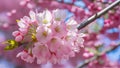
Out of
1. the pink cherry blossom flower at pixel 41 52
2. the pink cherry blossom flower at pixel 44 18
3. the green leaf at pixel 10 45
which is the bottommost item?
the pink cherry blossom flower at pixel 41 52

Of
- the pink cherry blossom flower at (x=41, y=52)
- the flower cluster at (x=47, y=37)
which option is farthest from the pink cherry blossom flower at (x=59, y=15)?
the pink cherry blossom flower at (x=41, y=52)

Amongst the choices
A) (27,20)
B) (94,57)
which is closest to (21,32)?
(27,20)

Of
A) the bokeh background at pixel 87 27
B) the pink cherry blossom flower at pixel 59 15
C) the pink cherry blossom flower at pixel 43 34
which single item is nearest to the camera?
the pink cherry blossom flower at pixel 43 34

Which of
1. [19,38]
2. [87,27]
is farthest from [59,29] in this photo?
[87,27]

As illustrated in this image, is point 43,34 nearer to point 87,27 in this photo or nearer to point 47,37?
point 47,37

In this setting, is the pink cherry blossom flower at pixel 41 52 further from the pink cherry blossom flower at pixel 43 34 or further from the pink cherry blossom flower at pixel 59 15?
the pink cherry blossom flower at pixel 59 15

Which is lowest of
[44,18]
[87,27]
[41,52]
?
[41,52]

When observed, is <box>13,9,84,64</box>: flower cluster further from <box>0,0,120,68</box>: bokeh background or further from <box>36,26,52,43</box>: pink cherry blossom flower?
<box>0,0,120,68</box>: bokeh background

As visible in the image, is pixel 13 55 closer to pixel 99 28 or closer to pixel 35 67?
pixel 35 67

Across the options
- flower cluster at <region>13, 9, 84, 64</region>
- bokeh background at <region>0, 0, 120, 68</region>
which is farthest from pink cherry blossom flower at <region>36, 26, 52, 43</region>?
bokeh background at <region>0, 0, 120, 68</region>

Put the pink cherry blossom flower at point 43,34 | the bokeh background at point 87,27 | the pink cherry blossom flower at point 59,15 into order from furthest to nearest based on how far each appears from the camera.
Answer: the bokeh background at point 87,27, the pink cherry blossom flower at point 59,15, the pink cherry blossom flower at point 43,34
